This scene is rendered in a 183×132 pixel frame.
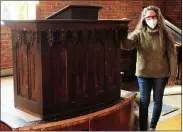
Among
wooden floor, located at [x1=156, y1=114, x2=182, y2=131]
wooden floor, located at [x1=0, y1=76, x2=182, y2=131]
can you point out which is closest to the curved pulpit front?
wooden floor, located at [x1=0, y1=76, x2=182, y2=131]

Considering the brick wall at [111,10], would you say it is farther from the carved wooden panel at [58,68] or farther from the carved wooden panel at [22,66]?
the carved wooden panel at [58,68]

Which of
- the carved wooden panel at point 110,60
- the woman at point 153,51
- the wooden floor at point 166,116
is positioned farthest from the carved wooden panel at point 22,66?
the woman at point 153,51

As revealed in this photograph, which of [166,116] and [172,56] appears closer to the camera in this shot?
[172,56]

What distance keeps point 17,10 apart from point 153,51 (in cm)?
276

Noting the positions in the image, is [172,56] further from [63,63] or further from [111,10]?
[111,10]

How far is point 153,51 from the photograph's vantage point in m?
2.80

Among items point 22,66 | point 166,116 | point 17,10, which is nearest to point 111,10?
point 17,10

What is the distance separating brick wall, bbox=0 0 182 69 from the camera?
187 inches

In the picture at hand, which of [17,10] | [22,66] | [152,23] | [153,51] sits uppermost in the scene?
[17,10]

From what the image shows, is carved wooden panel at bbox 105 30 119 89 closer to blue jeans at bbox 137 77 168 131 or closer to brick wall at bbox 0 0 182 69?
blue jeans at bbox 137 77 168 131

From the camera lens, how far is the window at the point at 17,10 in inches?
186

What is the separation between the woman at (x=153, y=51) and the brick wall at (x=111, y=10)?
2.45 metres

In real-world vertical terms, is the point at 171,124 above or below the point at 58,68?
below

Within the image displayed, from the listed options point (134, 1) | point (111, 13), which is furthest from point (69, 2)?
point (134, 1)
